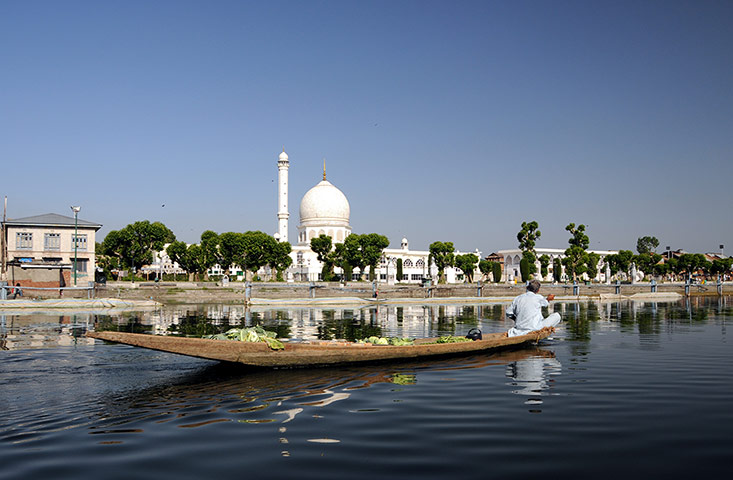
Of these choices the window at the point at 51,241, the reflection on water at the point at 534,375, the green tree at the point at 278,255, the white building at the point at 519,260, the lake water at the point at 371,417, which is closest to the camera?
the lake water at the point at 371,417

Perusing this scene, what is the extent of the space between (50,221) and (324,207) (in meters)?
55.2

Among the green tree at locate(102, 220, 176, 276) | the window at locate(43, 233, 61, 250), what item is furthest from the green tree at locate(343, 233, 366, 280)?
the window at locate(43, 233, 61, 250)

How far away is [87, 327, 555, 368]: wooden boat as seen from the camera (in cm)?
1138

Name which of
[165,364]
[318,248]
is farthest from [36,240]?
[165,364]

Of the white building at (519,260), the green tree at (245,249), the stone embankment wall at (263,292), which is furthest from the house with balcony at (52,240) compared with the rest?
the white building at (519,260)

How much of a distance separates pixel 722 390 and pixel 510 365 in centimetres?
440

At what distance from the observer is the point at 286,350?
485 inches

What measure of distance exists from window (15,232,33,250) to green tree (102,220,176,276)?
34.3ft

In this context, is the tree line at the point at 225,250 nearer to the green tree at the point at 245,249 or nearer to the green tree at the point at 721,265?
the green tree at the point at 245,249

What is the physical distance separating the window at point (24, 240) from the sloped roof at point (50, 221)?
121 centimetres

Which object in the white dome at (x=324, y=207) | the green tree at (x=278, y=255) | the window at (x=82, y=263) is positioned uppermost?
the white dome at (x=324, y=207)

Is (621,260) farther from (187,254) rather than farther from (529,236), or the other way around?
(187,254)

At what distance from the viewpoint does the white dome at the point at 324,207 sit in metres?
109

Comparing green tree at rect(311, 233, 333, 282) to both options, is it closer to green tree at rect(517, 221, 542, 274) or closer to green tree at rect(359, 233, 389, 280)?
green tree at rect(359, 233, 389, 280)
